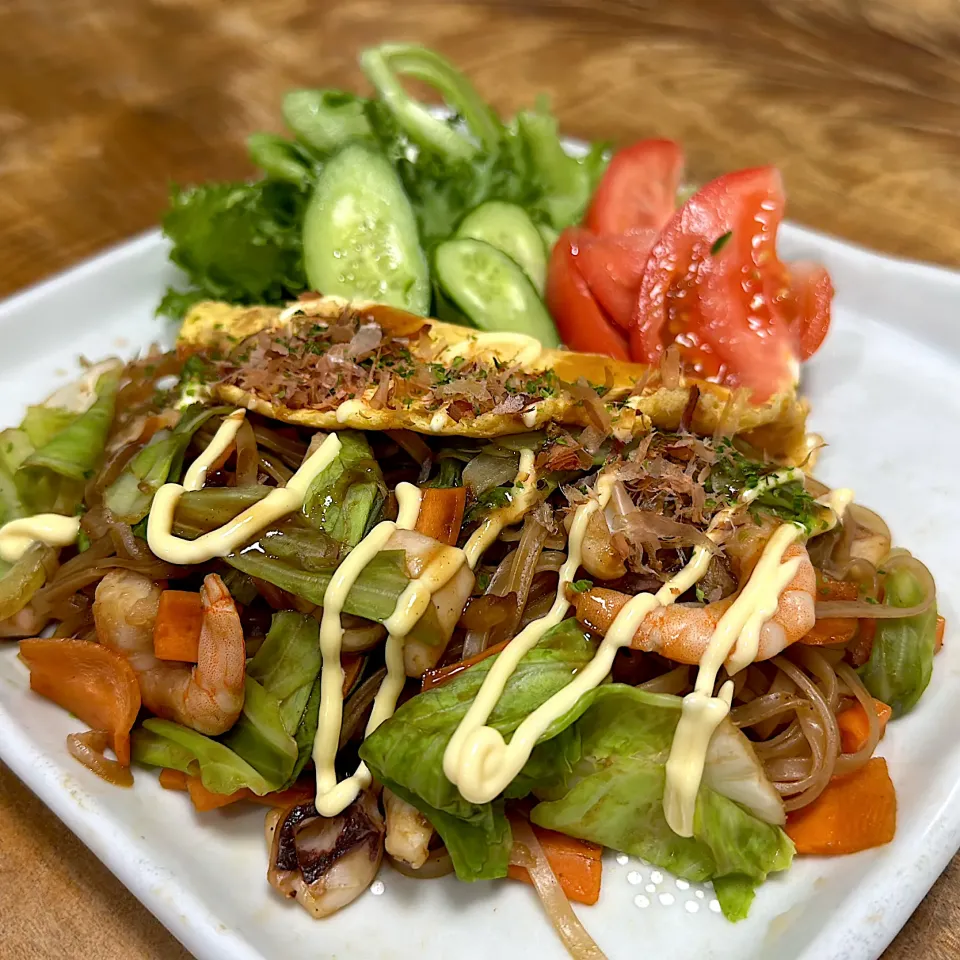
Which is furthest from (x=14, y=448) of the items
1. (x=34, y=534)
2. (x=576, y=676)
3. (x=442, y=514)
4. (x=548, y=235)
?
(x=548, y=235)

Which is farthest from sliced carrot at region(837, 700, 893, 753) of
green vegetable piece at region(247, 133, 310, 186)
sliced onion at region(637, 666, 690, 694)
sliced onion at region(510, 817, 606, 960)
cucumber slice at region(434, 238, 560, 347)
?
green vegetable piece at region(247, 133, 310, 186)

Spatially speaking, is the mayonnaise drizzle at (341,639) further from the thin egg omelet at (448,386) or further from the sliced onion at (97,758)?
the sliced onion at (97,758)

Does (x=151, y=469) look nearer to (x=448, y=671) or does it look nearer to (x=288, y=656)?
(x=288, y=656)

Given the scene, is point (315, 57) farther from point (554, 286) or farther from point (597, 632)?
point (597, 632)

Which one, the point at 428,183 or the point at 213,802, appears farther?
the point at 428,183

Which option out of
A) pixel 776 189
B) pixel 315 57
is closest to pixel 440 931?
pixel 776 189

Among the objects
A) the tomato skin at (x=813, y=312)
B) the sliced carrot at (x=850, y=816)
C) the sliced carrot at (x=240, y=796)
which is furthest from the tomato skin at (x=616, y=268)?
the sliced carrot at (x=240, y=796)
